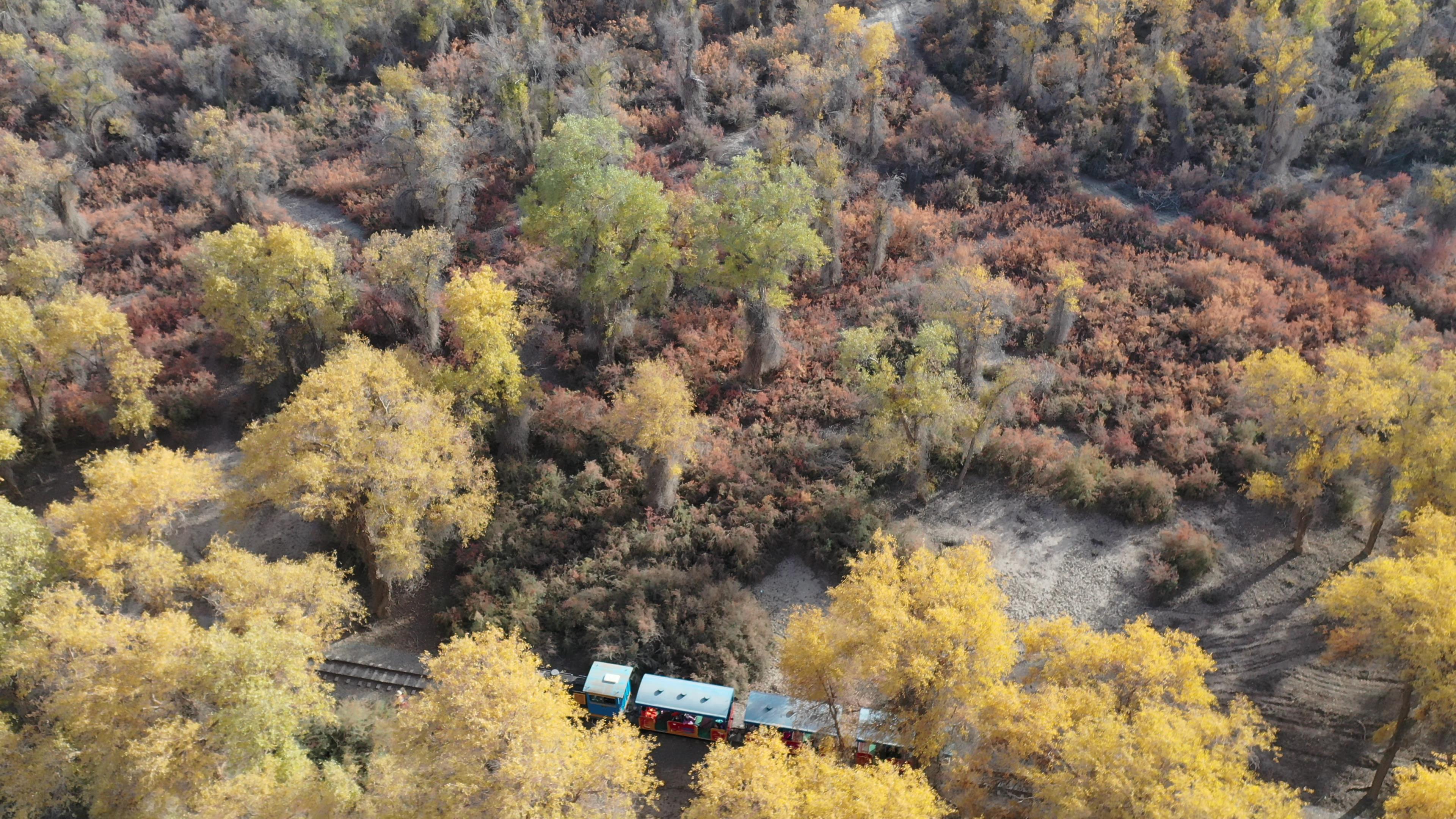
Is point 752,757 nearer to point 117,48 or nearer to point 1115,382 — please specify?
point 1115,382

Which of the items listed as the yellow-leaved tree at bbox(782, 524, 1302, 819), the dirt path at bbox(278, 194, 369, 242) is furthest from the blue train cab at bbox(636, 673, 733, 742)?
the dirt path at bbox(278, 194, 369, 242)

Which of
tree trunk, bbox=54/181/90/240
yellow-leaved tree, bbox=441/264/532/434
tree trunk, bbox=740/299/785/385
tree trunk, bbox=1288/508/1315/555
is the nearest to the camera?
tree trunk, bbox=1288/508/1315/555

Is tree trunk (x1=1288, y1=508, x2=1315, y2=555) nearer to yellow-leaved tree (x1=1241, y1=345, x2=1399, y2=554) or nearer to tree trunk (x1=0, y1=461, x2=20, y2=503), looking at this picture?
yellow-leaved tree (x1=1241, y1=345, x2=1399, y2=554)

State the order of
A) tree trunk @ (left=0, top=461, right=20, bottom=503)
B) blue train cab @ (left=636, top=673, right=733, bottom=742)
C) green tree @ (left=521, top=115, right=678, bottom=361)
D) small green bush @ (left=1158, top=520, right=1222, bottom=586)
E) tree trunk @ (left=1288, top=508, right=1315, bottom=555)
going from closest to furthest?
blue train cab @ (left=636, top=673, right=733, bottom=742)
small green bush @ (left=1158, top=520, right=1222, bottom=586)
tree trunk @ (left=1288, top=508, right=1315, bottom=555)
tree trunk @ (left=0, top=461, right=20, bottom=503)
green tree @ (left=521, top=115, right=678, bottom=361)

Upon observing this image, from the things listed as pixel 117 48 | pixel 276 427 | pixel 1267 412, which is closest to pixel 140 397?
pixel 276 427

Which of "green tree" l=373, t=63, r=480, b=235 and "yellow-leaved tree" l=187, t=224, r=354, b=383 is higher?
"green tree" l=373, t=63, r=480, b=235

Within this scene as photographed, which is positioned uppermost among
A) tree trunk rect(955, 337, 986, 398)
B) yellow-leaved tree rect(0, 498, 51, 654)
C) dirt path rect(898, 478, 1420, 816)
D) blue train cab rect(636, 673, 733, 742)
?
tree trunk rect(955, 337, 986, 398)

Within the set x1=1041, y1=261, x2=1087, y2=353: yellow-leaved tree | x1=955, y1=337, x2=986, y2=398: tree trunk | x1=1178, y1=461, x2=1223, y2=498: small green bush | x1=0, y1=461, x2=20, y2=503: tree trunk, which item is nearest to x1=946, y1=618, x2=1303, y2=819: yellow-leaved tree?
x1=1178, y1=461, x2=1223, y2=498: small green bush

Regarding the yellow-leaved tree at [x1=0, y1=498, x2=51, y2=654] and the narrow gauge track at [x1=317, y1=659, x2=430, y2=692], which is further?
the narrow gauge track at [x1=317, y1=659, x2=430, y2=692]

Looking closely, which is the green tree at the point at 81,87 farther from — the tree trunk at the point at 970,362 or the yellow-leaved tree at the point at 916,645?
the yellow-leaved tree at the point at 916,645

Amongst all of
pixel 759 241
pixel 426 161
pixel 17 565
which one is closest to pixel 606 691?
pixel 17 565
